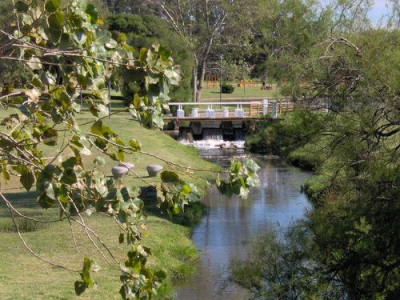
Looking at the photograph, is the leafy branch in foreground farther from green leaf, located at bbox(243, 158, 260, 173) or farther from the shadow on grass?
the shadow on grass

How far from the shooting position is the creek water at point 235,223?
45.5ft

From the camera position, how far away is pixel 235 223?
19812mm

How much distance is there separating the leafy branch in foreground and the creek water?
8654mm

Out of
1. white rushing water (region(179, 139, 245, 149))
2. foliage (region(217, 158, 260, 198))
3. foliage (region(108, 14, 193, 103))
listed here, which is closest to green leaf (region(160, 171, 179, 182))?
foliage (region(217, 158, 260, 198))

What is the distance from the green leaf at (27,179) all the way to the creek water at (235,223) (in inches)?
350

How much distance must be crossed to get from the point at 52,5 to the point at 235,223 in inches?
638

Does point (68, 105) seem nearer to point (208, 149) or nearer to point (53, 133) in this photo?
point (53, 133)

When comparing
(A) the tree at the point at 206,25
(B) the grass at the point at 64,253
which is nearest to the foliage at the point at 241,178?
(B) the grass at the point at 64,253

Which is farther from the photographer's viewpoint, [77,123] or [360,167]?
[360,167]

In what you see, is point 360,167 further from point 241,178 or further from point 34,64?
point 34,64

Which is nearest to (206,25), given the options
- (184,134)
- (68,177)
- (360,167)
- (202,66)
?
(202,66)

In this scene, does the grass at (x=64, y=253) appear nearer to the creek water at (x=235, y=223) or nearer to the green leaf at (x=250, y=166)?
the creek water at (x=235, y=223)

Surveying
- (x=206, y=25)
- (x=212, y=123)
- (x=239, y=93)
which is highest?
(x=206, y=25)

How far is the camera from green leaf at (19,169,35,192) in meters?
4.48
